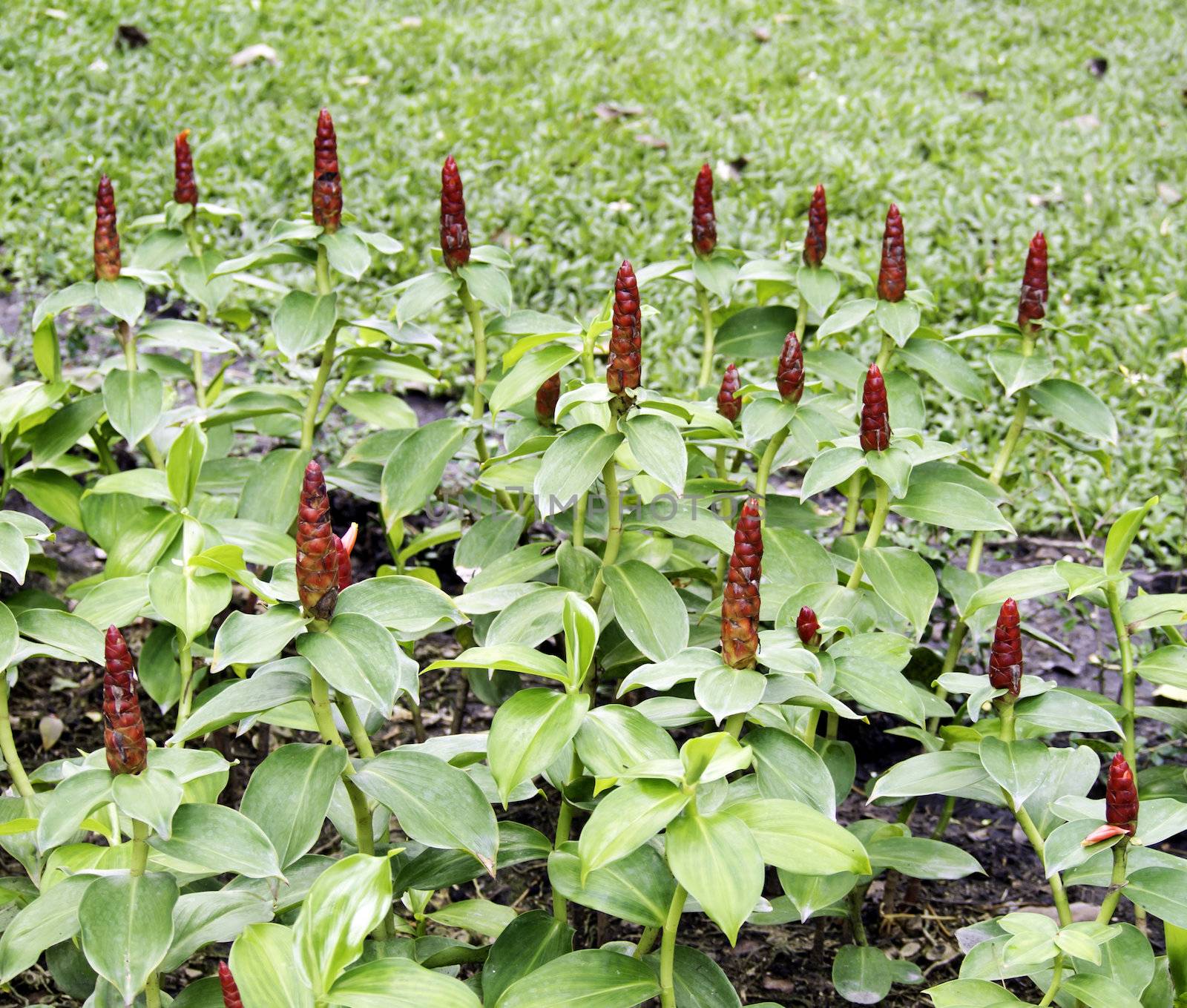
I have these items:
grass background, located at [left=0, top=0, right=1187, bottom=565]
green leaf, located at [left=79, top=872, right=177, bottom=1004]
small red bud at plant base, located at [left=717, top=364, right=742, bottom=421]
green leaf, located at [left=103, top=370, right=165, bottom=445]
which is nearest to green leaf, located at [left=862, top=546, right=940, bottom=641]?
small red bud at plant base, located at [left=717, top=364, right=742, bottom=421]

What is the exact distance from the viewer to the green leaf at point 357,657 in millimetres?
1598

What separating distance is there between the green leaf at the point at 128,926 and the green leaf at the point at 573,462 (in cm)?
76

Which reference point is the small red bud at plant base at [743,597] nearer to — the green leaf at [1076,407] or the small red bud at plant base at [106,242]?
the green leaf at [1076,407]

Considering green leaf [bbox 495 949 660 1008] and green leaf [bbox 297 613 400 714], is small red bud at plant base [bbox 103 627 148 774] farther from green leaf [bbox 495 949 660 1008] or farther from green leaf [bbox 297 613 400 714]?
green leaf [bbox 495 949 660 1008]

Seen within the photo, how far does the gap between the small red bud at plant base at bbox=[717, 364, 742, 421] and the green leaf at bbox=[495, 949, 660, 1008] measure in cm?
114

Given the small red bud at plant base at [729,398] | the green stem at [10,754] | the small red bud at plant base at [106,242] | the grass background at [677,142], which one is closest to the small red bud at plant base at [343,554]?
the green stem at [10,754]

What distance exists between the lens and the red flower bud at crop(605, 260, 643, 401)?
6.05ft

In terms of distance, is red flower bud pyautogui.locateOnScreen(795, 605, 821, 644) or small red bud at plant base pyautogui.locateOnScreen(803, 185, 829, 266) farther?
small red bud at plant base pyautogui.locateOnScreen(803, 185, 829, 266)

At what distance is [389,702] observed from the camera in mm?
1594

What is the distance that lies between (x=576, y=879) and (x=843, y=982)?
70cm

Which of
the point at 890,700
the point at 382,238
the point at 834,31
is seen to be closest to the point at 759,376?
the point at 382,238

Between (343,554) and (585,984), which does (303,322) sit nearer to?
(343,554)

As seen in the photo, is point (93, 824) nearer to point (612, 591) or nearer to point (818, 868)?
point (612, 591)

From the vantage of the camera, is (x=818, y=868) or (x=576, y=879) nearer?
(x=818, y=868)
